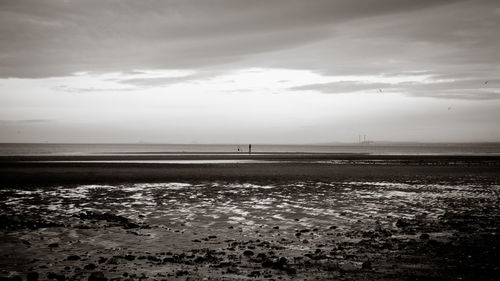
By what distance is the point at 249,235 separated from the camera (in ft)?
40.6

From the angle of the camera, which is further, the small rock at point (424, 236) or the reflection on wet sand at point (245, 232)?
the small rock at point (424, 236)

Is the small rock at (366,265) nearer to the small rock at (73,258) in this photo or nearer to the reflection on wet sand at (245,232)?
the reflection on wet sand at (245,232)

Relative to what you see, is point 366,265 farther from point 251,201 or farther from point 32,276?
point 251,201

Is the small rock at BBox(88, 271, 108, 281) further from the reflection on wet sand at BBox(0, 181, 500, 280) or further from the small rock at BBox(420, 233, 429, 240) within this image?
the small rock at BBox(420, 233, 429, 240)

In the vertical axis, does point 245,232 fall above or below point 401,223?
below

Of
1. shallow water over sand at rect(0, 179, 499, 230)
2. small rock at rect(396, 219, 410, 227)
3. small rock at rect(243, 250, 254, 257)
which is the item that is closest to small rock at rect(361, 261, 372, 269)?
small rock at rect(243, 250, 254, 257)

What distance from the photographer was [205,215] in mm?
15969

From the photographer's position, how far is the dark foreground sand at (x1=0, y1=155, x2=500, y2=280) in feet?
28.5

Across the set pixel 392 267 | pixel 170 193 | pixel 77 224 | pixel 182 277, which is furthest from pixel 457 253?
pixel 170 193

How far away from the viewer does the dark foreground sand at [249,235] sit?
8.69m

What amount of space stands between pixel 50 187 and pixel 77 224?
13.6m

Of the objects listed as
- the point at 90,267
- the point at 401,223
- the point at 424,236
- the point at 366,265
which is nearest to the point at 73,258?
the point at 90,267

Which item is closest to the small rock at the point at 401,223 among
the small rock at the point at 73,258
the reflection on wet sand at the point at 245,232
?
the reflection on wet sand at the point at 245,232

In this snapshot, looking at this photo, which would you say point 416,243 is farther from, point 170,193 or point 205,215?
point 170,193
